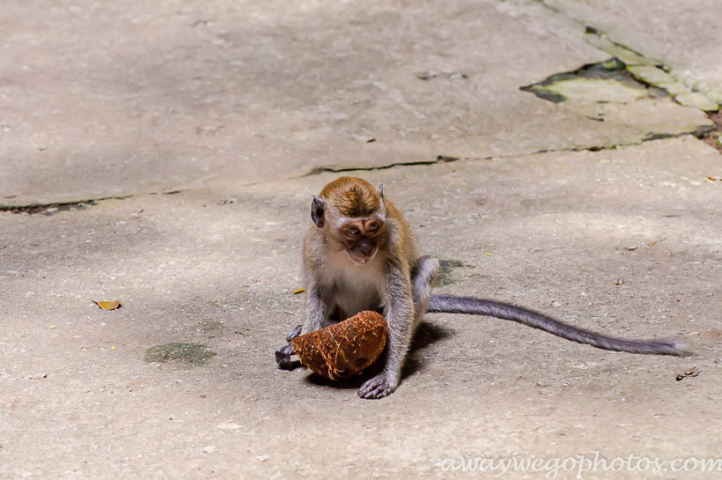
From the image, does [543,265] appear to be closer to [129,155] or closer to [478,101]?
[478,101]

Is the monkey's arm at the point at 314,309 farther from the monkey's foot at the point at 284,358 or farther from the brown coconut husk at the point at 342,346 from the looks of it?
the brown coconut husk at the point at 342,346

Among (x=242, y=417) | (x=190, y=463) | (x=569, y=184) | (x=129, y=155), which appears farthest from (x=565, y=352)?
(x=129, y=155)

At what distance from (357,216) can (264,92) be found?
4.40 metres

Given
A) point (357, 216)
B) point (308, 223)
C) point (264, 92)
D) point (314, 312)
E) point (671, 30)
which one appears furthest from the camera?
point (671, 30)

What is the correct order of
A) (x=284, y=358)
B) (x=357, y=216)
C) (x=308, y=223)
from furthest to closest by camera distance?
(x=308, y=223) < (x=284, y=358) < (x=357, y=216)

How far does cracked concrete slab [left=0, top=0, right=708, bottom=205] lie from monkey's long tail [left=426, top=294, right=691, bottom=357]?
2.46 metres

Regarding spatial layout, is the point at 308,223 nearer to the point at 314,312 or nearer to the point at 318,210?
the point at 314,312

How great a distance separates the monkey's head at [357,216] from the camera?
367cm

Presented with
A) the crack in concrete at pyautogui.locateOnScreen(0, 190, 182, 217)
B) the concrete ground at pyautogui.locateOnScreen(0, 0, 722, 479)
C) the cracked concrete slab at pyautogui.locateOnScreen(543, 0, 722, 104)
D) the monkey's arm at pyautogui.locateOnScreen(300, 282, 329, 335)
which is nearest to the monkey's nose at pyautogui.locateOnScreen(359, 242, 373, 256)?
the monkey's arm at pyautogui.locateOnScreen(300, 282, 329, 335)

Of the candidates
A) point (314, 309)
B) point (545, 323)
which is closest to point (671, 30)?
point (545, 323)

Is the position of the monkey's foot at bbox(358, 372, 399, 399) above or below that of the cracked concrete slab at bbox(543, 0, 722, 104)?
below

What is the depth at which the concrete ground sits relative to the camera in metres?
3.31

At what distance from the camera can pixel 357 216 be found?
368 centimetres

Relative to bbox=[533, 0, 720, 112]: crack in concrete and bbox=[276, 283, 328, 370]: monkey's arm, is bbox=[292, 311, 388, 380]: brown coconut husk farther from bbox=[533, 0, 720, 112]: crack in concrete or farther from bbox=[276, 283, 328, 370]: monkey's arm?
bbox=[533, 0, 720, 112]: crack in concrete
